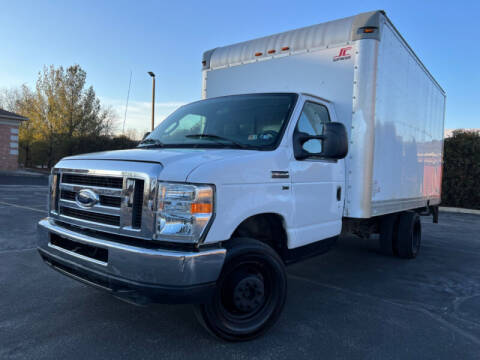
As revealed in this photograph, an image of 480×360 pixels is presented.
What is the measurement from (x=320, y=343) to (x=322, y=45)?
3.47 meters

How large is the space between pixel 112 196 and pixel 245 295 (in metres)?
1.32

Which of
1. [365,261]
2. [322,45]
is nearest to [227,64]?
[322,45]

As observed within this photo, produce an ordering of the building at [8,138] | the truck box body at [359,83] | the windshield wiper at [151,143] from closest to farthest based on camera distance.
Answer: the windshield wiper at [151,143]
the truck box body at [359,83]
the building at [8,138]

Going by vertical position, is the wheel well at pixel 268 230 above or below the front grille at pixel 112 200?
below

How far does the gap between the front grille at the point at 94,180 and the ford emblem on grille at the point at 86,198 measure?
0.07 meters

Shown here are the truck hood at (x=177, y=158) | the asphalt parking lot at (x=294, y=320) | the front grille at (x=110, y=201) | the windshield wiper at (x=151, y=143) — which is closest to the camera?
the truck hood at (x=177, y=158)

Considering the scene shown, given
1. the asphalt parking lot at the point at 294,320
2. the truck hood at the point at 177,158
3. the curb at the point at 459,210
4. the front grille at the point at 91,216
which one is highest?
the truck hood at the point at 177,158

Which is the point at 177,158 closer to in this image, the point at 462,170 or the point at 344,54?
the point at 344,54

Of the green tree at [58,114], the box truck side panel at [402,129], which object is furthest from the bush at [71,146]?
the box truck side panel at [402,129]

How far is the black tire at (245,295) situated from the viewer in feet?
9.34

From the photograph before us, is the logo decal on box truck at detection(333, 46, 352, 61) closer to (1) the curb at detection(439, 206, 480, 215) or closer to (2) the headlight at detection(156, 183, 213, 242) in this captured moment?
(2) the headlight at detection(156, 183, 213, 242)

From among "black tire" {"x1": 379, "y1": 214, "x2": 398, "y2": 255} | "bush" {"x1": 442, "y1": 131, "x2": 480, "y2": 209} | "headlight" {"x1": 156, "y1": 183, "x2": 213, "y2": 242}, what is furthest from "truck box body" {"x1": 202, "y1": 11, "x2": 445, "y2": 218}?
"bush" {"x1": 442, "y1": 131, "x2": 480, "y2": 209}

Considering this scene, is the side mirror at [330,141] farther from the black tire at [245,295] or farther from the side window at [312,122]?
the black tire at [245,295]

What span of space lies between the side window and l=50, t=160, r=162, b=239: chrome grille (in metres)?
1.68
